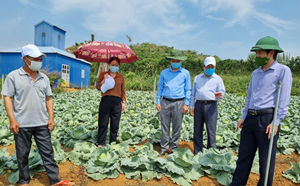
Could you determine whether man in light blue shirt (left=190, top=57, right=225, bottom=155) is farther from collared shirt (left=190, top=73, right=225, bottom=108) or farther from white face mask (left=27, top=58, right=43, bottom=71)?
white face mask (left=27, top=58, right=43, bottom=71)

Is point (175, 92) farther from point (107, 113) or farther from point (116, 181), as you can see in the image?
point (116, 181)

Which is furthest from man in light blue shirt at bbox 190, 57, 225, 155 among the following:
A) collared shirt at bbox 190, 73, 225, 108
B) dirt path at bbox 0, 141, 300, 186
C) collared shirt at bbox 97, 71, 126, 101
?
collared shirt at bbox 97, 71, 126, 101

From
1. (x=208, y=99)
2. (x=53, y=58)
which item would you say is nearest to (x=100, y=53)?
(x=208, y=99)

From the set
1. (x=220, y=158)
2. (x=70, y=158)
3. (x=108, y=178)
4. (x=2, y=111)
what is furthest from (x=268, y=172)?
(x=2, y=111)

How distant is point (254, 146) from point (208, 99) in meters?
1.22

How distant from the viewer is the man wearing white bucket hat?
2555 millimetres

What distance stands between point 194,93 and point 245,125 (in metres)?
1.41

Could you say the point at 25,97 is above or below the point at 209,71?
below

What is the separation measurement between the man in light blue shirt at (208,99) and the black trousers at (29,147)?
7.76 feet

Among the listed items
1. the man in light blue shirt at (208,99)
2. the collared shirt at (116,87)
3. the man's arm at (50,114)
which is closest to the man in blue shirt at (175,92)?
the man in light blue shirt at (208,99)

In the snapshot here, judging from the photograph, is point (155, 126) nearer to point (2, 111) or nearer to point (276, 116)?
point (276, 116)

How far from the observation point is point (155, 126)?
5.70 metres

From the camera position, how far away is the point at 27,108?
2625 mm

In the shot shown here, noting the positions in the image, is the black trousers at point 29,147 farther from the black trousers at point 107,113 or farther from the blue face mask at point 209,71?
the blue face mask at point 209,71
